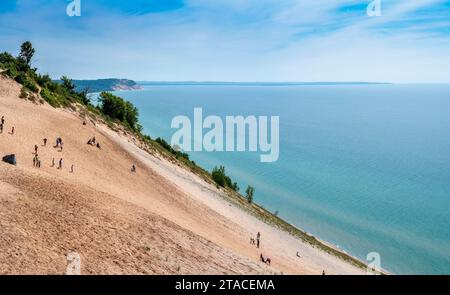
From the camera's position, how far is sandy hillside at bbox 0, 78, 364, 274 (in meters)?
21.5

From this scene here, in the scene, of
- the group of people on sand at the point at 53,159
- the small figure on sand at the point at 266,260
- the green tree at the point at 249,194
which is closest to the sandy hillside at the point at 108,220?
the group of people on sand at the point at 53,159

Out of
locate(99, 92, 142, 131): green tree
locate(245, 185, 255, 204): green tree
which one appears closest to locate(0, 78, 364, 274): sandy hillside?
locate(245, 185, 255, 204): green tree

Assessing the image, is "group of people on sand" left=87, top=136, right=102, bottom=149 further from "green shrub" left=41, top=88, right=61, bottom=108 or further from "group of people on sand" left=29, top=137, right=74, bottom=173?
"green shrub" left=41, top=88, right=61, bottom=108

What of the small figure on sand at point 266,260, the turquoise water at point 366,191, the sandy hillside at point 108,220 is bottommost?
the turquoise water at point 366,191

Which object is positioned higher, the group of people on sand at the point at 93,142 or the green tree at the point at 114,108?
the green tree at the point at 114,108

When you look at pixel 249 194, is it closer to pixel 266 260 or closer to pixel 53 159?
pixel 266 260

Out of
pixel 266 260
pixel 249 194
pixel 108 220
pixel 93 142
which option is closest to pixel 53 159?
pixel 93 142

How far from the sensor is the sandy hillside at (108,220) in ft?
70.5

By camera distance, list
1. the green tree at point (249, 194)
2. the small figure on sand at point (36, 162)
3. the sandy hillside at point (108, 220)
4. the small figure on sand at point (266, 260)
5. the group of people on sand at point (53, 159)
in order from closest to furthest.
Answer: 1. the sandy hillside at point (108, 220)
2. the small figure on sand at point (36, 162)
3. the small figure on sand at point (266, 260)
4. the group of people on sand at point (53, 159)
5. the green tree at point (249, 194)

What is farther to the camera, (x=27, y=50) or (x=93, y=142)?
(x=27, y=50)

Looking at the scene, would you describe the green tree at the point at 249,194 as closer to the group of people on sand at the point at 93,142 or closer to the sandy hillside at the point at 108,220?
the sandy hillside at the point at 108,220

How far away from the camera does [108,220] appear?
84.5 ft

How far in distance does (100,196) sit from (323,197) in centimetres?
6920

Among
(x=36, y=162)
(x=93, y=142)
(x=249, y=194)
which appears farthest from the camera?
(x=249, y=194)
